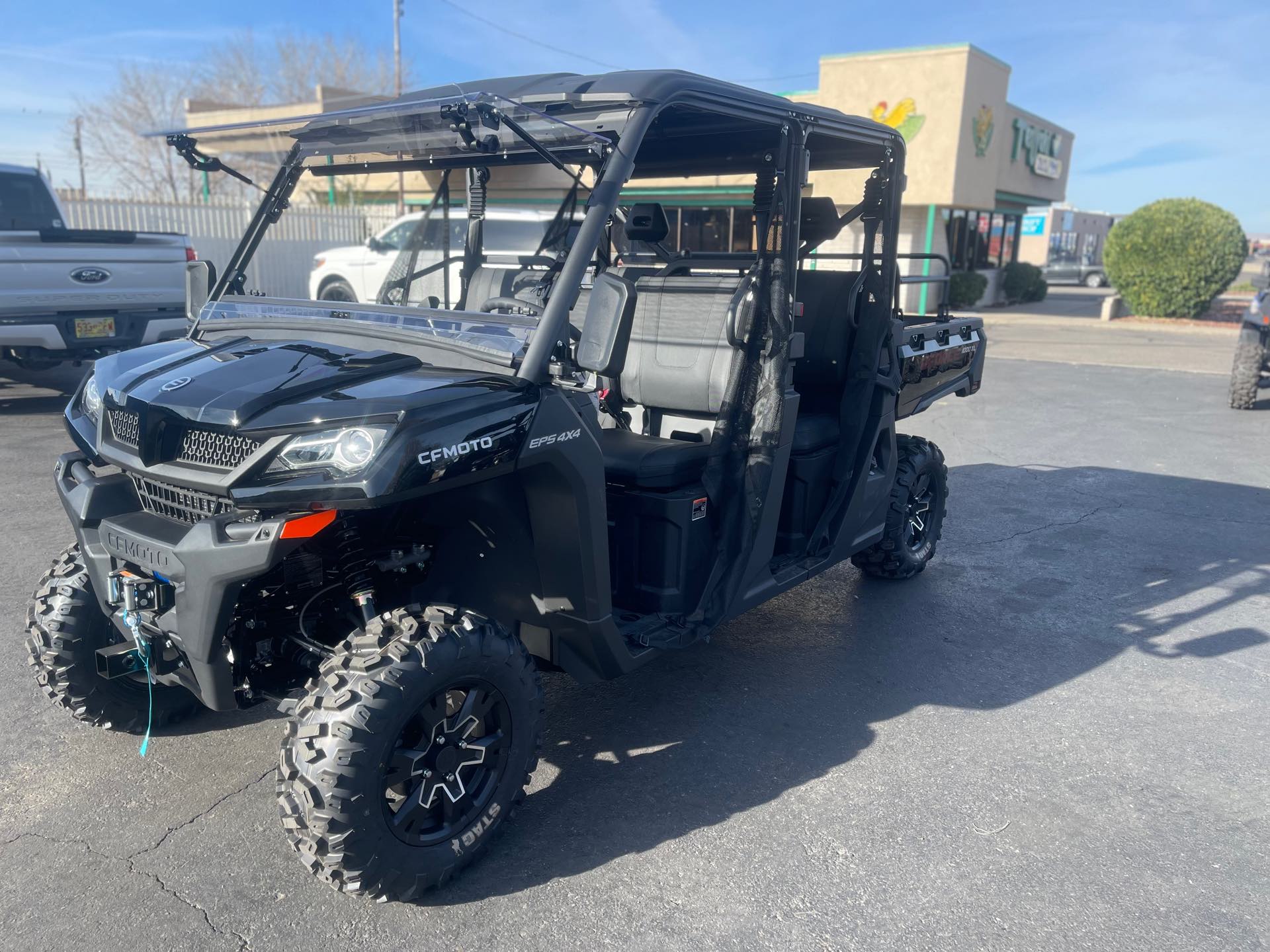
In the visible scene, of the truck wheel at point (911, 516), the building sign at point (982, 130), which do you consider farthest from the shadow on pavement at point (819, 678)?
the building sign at point (982, 130)

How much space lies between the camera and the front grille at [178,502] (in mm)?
2672

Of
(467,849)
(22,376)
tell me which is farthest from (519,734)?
(22,376)

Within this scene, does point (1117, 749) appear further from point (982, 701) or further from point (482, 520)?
point (482, 520)

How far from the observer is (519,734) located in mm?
2965

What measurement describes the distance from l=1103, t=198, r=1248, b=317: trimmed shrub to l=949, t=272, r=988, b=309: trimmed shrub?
2.88 m

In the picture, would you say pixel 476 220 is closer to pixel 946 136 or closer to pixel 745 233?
pixel 745 233

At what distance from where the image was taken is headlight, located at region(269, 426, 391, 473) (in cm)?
248

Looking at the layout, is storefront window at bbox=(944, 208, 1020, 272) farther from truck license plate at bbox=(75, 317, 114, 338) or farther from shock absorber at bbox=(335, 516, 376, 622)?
shock absorber at bbox=(335, 516, 376, 622)

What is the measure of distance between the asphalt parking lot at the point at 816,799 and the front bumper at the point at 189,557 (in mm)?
627

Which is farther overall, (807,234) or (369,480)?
(807,234)

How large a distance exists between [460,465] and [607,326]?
57cm

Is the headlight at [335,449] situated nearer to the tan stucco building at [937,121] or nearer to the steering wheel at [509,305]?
the steering wheel at [509,305]

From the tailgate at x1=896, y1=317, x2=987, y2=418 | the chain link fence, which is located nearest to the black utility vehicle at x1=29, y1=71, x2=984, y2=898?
the tailgate at x1=896, y1=317, x2=987, y2=418

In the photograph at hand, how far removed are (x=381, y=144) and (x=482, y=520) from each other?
61.8 inches
